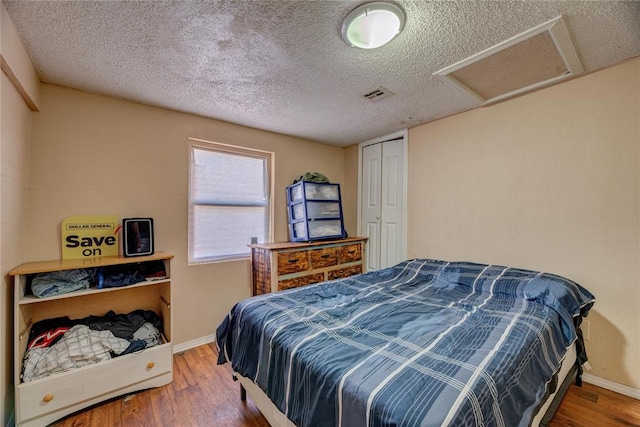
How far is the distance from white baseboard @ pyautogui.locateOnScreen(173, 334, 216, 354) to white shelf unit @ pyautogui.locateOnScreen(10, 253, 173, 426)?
43cm

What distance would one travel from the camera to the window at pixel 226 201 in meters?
2.73

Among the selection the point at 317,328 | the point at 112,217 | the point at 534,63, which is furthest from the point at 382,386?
the point at 112,217

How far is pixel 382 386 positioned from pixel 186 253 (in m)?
2.29

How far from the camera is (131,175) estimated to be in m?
2.33

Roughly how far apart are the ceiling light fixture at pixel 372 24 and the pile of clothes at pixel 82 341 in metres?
2.49

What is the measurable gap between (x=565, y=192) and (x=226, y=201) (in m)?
3.03

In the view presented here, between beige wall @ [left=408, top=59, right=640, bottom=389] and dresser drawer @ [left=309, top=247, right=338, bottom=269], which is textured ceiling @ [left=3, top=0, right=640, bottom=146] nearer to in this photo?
beige wall @ [left=408, top=59, right=640, bottom=389]

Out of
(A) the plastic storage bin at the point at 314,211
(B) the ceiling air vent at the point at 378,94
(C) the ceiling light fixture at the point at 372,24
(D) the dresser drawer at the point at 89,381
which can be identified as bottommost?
(D) the dresser drawer at the point at 89,381

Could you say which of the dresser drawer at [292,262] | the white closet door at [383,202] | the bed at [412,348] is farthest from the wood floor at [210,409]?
the white closet door at [383,202]

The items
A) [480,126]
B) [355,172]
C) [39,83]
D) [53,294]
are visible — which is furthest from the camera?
[355,172]

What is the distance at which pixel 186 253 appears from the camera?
261cm

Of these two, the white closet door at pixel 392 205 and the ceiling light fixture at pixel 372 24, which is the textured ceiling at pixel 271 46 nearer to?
the ceiling light fixture at pixel 372 24

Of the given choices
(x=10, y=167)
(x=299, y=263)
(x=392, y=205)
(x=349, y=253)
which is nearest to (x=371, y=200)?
(x=392, y=205)

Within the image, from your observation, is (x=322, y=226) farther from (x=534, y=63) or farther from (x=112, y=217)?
(x=534, y=63)
